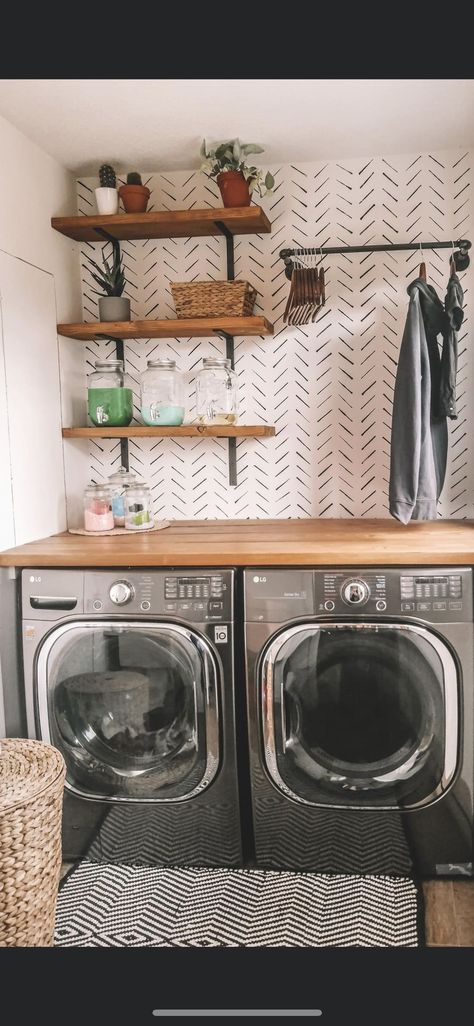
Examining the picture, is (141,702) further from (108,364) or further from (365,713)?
(108,364)

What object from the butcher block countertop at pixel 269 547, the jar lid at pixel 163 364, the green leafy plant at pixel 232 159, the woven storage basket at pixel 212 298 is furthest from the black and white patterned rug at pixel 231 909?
the green leafy plant at pixel 232 159

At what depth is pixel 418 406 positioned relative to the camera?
2.49m

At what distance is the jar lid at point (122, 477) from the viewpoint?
2.92 metres

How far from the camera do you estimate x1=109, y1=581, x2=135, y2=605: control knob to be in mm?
2291

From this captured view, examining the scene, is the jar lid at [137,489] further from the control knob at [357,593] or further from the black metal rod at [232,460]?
the control knob at [357,593]

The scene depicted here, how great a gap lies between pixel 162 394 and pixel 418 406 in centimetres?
96

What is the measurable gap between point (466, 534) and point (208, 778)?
1.12 metres

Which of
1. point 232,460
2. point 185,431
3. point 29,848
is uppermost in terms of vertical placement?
point 185,431

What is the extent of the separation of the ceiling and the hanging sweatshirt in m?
0.54

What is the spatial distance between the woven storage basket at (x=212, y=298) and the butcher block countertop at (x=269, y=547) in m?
0.77

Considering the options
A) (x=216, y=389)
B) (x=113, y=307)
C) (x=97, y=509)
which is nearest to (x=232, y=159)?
(x=113, y=307)

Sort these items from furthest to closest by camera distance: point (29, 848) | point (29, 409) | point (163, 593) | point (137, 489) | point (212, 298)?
point (137, 489) < point (212, 298) < point (29, 409) < point (163, 593) < point (29, 848)

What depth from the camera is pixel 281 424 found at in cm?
301
